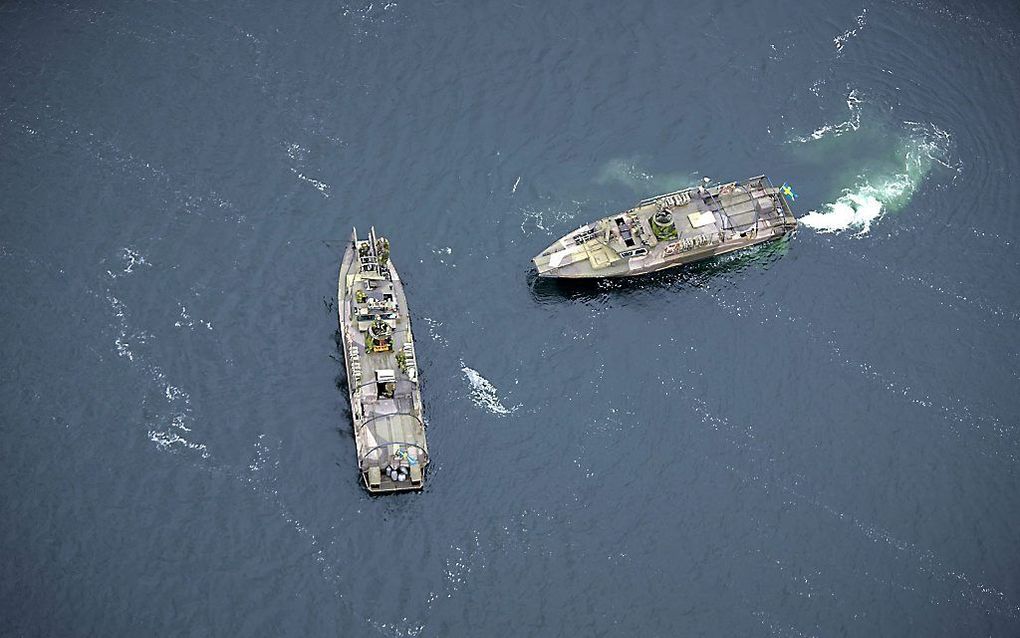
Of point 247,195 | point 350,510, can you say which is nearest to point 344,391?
point 350,510

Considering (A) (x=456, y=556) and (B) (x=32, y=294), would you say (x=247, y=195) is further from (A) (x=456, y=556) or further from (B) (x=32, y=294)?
(A) (x=456, y=556)

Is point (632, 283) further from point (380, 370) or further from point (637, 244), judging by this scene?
point (380, 370)

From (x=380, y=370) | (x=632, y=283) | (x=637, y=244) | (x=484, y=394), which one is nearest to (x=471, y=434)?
(x=484, y=394)

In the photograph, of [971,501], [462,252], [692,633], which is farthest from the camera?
[462,252]

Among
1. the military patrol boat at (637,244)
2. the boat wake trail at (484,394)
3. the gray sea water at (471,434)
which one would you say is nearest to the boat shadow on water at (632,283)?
the gray sea water at (471,434)

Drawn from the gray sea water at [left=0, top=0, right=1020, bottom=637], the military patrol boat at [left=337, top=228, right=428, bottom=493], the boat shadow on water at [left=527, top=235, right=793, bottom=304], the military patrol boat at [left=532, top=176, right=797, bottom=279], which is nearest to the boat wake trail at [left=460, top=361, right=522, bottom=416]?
the gray sea water at [left=0, top=0, right=1020, bottom=637]

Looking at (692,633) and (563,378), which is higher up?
(563,378)

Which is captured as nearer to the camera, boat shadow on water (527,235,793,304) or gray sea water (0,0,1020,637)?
gray sea water (0,0,1020,637)

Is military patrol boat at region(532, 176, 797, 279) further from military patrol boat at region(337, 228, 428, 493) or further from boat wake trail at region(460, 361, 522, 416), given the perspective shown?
military patrol boat at region(337, 228, 428, 493)
